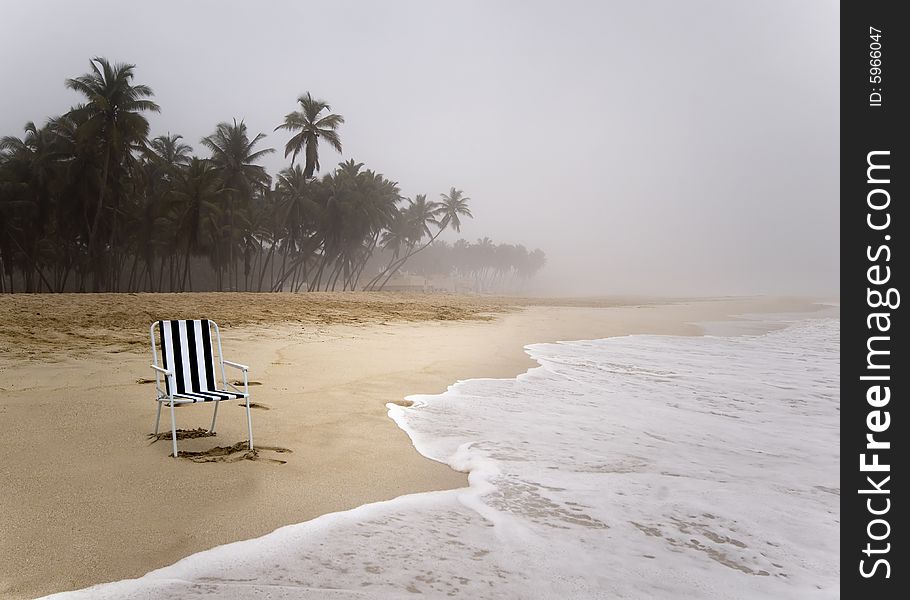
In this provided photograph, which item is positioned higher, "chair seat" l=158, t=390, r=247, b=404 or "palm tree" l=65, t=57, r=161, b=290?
"palm tree" l=65, t=57, r=161, b=290

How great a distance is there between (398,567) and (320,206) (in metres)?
44.6

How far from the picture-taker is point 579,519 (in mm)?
3100

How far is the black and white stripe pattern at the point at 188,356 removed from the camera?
4.14 m

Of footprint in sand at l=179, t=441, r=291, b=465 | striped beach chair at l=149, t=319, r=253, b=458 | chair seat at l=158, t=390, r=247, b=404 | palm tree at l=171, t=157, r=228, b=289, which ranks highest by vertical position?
palm tree at l=171, t=157, r=228, b=289

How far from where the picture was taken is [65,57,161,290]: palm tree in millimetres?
31172

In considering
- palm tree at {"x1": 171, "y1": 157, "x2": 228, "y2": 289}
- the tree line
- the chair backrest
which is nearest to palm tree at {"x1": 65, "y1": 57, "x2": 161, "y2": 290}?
the tree line

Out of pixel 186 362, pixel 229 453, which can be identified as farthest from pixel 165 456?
pixel 186 362

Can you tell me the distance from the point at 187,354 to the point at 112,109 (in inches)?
1390

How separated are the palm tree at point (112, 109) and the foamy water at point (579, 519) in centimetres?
3395

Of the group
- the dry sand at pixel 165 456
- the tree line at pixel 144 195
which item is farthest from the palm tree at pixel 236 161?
the dry sand at pixel 165 456

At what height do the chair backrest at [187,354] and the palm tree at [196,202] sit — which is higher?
the palm tree at [196,202]

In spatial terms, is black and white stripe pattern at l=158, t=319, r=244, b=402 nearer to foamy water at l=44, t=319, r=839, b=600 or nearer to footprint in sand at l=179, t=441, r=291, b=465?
footprint in sand at l=179, t=441, r=291, b=465

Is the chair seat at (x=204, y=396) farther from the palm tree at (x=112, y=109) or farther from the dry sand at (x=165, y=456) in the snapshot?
the palm tree at (x=112, y=109)
